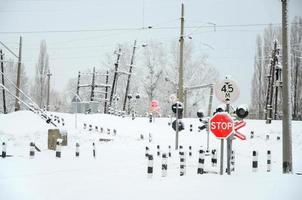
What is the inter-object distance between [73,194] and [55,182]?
1783 mm

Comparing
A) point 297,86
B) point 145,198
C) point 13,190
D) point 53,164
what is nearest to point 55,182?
point 13,190

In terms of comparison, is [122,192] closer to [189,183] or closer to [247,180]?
[189,183]

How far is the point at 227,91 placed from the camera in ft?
36.0

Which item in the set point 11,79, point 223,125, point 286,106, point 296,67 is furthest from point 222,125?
point 11,79

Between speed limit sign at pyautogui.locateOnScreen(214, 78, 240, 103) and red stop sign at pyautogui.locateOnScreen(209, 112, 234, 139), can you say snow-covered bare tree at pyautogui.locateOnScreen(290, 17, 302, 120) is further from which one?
red stop sign at pyautogui.locateOnScreen(209, 112, 234, 139)

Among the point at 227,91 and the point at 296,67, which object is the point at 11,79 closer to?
the point at 296,67

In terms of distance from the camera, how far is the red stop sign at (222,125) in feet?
35.2

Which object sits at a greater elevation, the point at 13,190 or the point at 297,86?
the point at 297,86

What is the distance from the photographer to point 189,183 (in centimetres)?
973

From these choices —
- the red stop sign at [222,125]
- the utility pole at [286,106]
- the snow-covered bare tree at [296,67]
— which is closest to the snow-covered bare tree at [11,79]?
the snow-covered bare tree at [296,67]

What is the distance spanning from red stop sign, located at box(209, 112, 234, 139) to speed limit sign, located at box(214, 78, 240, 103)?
465 millimetres

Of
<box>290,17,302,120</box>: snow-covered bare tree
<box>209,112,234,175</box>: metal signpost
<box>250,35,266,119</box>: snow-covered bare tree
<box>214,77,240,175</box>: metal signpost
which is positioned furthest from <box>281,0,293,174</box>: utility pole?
<box>250,35,266,119</box>: snow-covered bare tree

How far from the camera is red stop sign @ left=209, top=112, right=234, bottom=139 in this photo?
10.7 m

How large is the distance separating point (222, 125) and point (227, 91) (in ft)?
3.01
